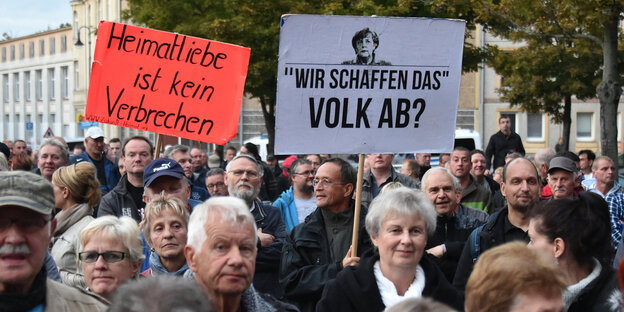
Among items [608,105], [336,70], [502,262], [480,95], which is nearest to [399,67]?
[336,70]

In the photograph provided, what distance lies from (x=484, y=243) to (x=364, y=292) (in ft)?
4.92

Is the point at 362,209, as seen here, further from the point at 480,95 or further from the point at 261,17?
the point at 480,95

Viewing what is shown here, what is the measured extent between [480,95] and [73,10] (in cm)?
3061

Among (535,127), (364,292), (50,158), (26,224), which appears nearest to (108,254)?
(364,292)

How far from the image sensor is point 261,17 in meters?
23.3

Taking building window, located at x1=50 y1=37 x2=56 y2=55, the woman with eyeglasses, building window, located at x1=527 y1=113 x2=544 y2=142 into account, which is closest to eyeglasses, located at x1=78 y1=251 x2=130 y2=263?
the woman with eyeglasses

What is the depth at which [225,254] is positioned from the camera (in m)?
3.95

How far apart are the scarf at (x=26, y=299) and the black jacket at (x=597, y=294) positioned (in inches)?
99.4

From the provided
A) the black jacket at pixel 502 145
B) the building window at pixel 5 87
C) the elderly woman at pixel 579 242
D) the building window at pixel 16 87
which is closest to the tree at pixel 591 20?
the black jacket at pixel 502 145

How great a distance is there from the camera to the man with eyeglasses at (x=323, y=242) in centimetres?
587

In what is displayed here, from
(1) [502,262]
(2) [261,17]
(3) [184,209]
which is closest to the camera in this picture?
(1) [502,262]

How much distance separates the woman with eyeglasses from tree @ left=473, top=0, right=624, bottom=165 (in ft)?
36.1

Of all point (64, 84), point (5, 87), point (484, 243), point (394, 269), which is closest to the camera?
point (394, 269)

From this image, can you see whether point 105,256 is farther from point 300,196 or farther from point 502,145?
point 502,145
